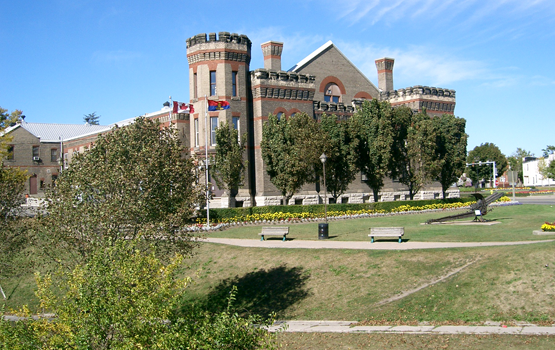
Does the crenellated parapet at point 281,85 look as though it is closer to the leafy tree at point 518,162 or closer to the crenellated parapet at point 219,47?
the crenellated parapet at point 219,47

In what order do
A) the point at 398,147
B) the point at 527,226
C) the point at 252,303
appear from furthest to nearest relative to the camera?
the point at 398,147, the point at 527,226, the point at 252,303

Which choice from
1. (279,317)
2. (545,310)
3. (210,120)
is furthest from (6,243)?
(545,310)

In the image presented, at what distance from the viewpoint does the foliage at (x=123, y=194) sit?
15.1 meters

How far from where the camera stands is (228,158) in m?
37.3

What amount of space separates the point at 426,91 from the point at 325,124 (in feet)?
59.1

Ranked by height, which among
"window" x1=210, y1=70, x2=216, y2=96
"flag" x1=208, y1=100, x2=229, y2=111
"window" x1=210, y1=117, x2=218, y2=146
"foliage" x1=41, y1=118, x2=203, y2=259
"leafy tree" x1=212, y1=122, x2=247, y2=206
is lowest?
"foliage" x1=41, y1=118, x2=203, y2=259

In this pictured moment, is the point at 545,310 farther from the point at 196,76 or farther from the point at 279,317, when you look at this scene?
the point at 196,76

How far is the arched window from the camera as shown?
5194cm

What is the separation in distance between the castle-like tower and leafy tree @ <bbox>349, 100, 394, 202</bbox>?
9469mm

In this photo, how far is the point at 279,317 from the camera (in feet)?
62.5

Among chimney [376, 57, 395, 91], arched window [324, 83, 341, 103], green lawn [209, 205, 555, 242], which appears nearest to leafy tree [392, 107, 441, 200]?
green lawn [209, 205, 555, 242]

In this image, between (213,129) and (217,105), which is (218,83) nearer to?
(213,129)

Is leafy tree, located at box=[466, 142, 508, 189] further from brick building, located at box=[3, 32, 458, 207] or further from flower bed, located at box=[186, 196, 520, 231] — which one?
flower bed, located at box=[186, 196, 520, 231]

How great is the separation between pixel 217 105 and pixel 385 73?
26198mm
